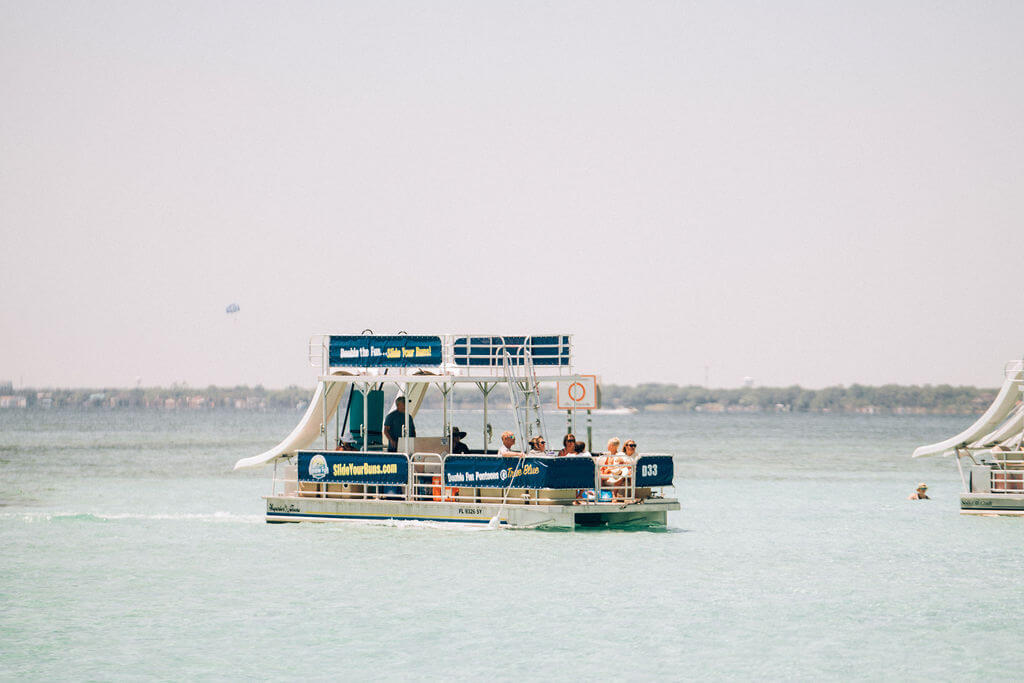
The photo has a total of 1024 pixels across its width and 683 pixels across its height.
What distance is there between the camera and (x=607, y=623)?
65.8 ft

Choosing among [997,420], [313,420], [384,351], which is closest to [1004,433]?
[997,420]

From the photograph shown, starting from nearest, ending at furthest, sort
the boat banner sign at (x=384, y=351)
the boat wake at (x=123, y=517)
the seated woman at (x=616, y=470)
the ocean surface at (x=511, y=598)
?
the ocean surface at (x=511, y=598) < the seated woman at (x=616, y=470) < the boat banner sign at (x=384, y=351) < the boat wake at (x=123, y=517)

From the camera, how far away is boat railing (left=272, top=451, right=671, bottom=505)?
2852 centimetres

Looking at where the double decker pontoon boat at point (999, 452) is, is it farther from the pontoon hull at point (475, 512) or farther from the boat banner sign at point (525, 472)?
the boat banner sign at point (525, 472)

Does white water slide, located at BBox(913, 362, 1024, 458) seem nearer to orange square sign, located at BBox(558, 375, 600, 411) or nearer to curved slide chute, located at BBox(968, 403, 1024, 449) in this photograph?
curved slide chute, located at BBox(968, 403, 1024, 449)

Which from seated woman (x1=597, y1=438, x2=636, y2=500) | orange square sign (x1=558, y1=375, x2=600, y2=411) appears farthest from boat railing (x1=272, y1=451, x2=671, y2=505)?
orange square sign (x1=558, y1=375, x2=600, y2=411)

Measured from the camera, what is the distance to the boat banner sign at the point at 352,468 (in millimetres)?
29609

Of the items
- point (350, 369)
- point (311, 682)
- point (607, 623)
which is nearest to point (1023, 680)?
point (607, 623)

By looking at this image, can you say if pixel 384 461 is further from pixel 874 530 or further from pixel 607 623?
pixel 874 530

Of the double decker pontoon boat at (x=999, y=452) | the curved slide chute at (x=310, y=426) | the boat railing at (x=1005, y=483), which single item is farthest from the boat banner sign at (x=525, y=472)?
the boat railing at (x=1005, y=483)

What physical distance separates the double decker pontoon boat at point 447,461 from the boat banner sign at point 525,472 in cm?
3

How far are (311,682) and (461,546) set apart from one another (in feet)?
37.9

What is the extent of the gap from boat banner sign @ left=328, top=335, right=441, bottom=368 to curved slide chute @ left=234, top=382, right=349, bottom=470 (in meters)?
0.91

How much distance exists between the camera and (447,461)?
29.1 m
